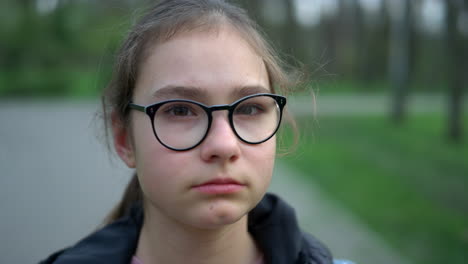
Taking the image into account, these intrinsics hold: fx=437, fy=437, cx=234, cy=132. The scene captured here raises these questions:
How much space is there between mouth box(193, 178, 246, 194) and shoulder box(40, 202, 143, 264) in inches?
23.4

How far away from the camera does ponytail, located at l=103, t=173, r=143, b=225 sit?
2213 mm

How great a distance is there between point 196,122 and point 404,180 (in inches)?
203

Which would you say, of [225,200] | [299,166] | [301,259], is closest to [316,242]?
[301,259]

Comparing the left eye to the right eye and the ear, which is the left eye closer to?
the right eye

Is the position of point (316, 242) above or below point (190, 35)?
below

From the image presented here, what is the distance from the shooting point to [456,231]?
175 inches

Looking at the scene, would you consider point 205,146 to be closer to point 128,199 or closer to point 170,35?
point 170,35

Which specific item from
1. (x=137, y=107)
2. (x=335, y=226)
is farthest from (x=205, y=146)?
(x=335, y=226)

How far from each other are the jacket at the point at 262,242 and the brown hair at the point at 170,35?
1.47ft

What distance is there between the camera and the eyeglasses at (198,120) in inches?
60.2

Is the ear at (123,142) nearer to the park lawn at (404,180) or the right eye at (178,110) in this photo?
the right eye at (178,110)

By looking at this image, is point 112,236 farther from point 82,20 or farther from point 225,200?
point 82,20

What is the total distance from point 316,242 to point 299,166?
240 inches

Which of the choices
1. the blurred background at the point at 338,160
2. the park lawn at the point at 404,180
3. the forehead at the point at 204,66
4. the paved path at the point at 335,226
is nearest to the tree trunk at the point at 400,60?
the blurred background at the point at 338,160
